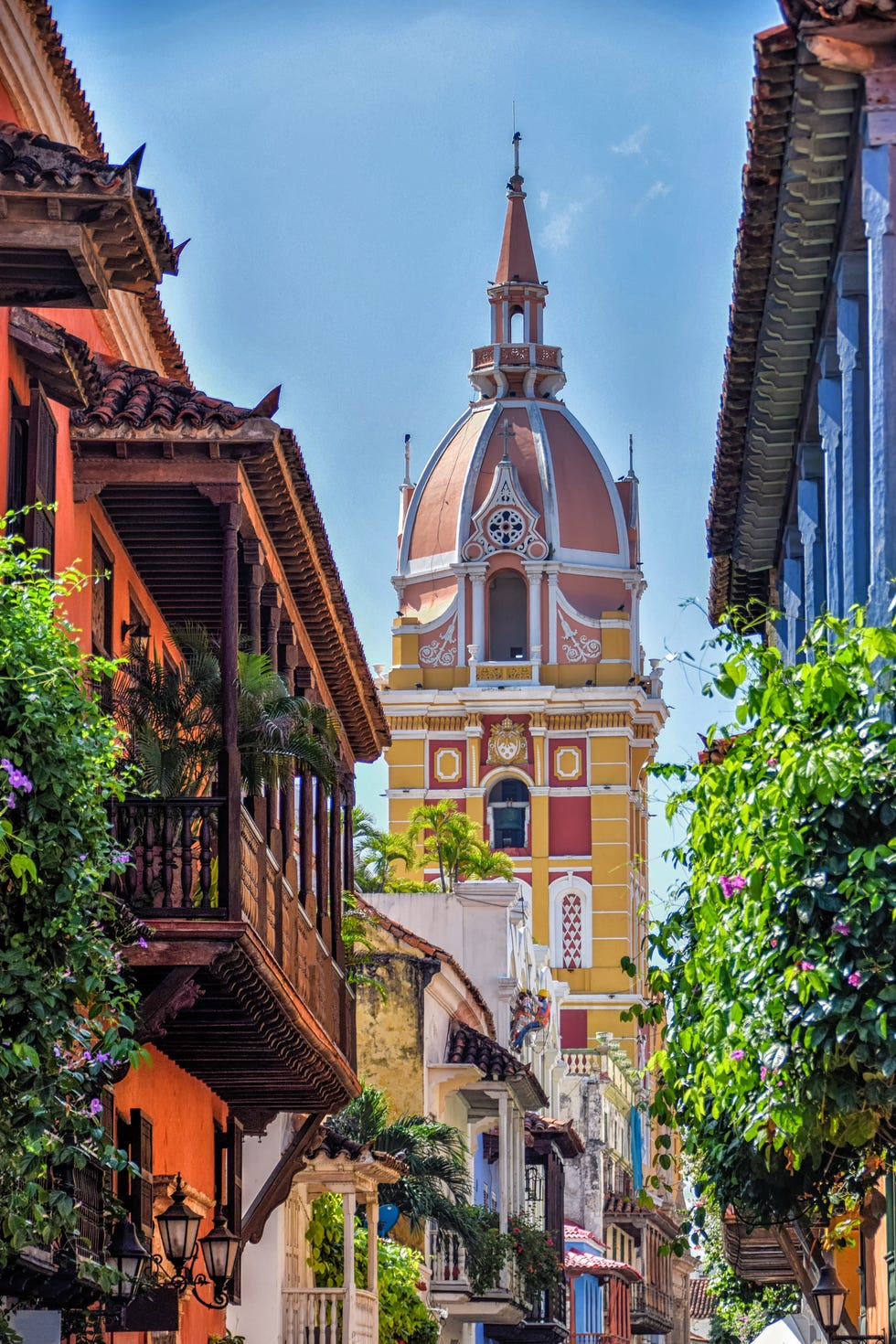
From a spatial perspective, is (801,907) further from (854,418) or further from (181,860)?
(181,860)

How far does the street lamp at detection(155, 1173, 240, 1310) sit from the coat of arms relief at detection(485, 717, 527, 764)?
209ft

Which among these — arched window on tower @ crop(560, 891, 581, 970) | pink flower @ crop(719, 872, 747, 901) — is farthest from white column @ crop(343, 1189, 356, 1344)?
arched window on tower @ crop(560, 891, 581, 970)

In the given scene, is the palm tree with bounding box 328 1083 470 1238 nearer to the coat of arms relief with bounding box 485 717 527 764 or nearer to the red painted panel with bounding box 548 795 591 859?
the red painted panel with bounding box 548 795 591 859

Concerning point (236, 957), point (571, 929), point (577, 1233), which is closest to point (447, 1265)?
point (236, 957)

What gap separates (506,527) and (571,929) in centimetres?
1290

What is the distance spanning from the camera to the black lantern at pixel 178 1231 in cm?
1731

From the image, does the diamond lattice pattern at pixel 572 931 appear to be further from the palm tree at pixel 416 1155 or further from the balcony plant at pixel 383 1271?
the balcony plant at pixel 383 1271

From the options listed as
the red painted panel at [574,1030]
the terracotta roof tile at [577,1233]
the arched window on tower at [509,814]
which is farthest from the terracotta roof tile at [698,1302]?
the terracotta roof tile at [577,1233]

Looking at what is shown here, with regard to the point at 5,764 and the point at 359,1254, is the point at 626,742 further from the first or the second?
the point at 5,764

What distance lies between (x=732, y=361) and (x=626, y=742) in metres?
65.8

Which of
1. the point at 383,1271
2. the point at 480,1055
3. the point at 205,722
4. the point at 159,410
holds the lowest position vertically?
the point at 383,1271

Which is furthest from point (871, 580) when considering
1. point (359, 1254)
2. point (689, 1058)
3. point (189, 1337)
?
point (359, 1254)

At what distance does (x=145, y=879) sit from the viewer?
583 inches

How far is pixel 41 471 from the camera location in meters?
15.0
